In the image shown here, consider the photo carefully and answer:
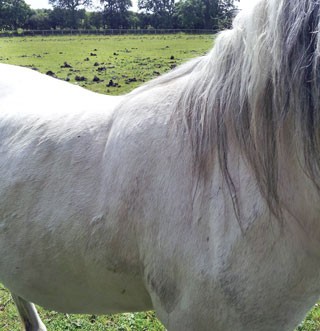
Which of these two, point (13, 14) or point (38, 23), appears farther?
point (38, 23)

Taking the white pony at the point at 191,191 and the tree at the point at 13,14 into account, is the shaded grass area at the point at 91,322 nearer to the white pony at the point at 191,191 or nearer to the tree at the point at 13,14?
the white pony at the point at 191,191

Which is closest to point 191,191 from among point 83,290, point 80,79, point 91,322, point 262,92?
point 262,92

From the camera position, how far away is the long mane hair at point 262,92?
937mm

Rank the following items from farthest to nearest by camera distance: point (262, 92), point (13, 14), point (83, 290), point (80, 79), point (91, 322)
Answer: point (13, 14)
point (80, 79)
point (91, 322)
point (83, 290)
point (262, 92)

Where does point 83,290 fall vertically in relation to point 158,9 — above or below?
below

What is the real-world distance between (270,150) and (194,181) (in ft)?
0.81

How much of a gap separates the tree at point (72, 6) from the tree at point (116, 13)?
446 cm

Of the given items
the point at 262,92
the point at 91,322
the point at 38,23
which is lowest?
the point at 91,322

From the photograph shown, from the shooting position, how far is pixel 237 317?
3.80 feet

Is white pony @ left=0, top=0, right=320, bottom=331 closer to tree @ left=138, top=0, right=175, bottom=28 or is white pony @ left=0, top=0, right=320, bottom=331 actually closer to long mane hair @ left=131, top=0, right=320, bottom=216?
long mane hair @ left=131, top=0, right=320, bottom=216

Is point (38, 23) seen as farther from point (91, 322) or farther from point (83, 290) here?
point (83, 290)

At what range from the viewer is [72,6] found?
67875 millimetres

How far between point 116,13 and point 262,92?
65806 millimetres

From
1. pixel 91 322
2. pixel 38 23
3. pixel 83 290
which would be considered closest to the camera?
pixel 83 290
